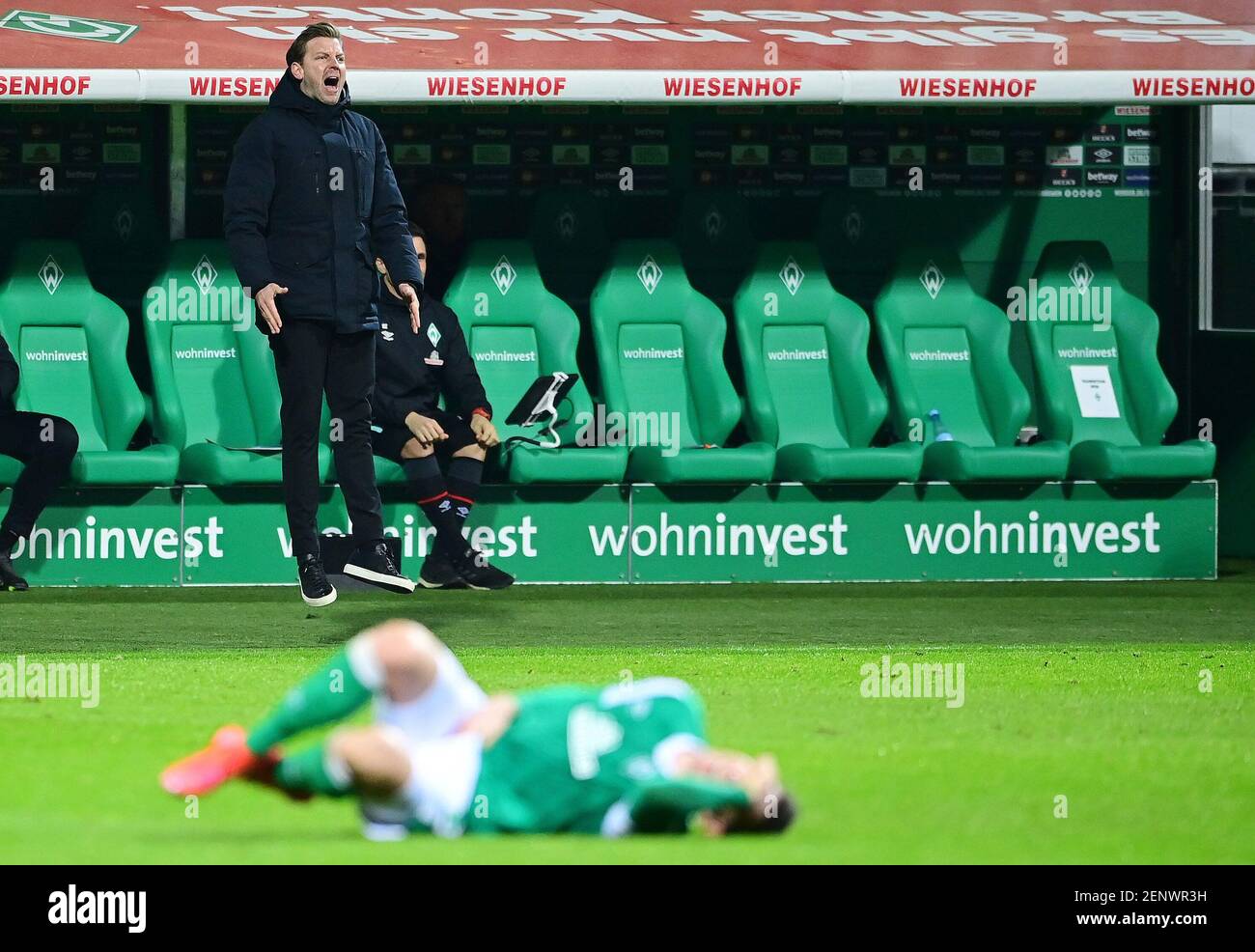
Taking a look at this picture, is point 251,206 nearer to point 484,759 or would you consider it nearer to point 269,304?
point 269,304

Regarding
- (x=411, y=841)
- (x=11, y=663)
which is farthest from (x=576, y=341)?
(x=411, y=841)

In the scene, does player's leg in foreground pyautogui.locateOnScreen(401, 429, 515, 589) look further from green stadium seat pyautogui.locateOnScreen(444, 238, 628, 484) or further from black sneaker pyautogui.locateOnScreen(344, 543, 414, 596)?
black sneaker pyautogui.locateOnScreen(344, 543, 414, 596)

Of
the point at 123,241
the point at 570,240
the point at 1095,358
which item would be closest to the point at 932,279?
the point at 1095,358

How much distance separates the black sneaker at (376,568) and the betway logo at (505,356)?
3426mm

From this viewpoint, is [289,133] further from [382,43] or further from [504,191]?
[504,191]

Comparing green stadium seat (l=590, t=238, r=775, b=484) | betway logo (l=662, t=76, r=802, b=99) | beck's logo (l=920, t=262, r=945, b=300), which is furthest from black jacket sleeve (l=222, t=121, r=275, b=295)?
beck's logo (l=920, t=262, r=945, b=300)

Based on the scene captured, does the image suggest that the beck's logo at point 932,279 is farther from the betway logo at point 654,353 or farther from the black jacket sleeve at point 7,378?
the black jacket sleeve at point 7,378

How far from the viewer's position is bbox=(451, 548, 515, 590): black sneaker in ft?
32.0

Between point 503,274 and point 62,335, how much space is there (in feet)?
7.03

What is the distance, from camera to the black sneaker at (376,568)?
743 cm

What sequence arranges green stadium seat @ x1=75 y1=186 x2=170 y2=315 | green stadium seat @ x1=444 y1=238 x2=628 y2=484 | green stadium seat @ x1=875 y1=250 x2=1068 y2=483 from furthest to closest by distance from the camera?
1. green stadium seat @ x1=75 y1=186 x2=170 y2=315
2. green stadium seat @ x1=875 y1=250 x2=1068 y2=483
3. green stadium seat @ x1=444 y1=238 x2=628 y2=484

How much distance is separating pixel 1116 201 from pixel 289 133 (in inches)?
239

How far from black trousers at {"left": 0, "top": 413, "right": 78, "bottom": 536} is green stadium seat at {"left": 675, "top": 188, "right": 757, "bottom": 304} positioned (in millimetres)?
3563

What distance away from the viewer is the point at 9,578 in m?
9.58
